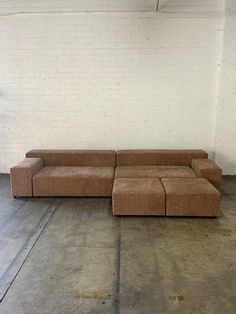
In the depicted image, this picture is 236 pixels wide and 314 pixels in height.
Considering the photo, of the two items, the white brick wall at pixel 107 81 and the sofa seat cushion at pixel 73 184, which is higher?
the white brick wall at pixel 107 81

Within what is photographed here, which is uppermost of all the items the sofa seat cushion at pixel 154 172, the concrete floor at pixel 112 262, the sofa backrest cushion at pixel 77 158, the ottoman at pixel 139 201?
the sofa backrest cushion at pixel 77 158

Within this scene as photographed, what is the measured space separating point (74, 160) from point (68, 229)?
169 centimetres

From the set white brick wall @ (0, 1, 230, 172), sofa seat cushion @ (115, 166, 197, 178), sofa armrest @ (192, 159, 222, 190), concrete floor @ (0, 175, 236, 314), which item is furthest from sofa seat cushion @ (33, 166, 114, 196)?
sofa armrest @ (192, 159, 222, 190)

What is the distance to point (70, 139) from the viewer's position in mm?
5176

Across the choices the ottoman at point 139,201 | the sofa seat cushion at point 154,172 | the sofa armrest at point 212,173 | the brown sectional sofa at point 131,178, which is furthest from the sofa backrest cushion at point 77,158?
the sofa armrest at point 212,173

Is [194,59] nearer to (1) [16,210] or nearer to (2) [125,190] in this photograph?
(2) [125,190]

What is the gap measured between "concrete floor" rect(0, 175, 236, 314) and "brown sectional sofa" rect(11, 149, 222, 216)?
0.65ft

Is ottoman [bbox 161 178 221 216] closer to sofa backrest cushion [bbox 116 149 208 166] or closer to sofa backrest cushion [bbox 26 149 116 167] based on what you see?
sofa backrest cushion [bbox 116 149 208 166]

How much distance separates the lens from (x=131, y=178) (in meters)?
3.98

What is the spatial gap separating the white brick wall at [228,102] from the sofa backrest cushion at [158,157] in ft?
2.04

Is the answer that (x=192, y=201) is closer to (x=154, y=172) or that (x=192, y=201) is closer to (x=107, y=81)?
(x=154, y=172)

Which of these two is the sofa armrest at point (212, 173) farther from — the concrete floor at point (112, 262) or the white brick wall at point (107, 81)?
the white brick wall at point (107, 81)

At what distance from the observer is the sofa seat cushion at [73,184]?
162 inches

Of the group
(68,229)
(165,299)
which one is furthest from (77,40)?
(165,299)
